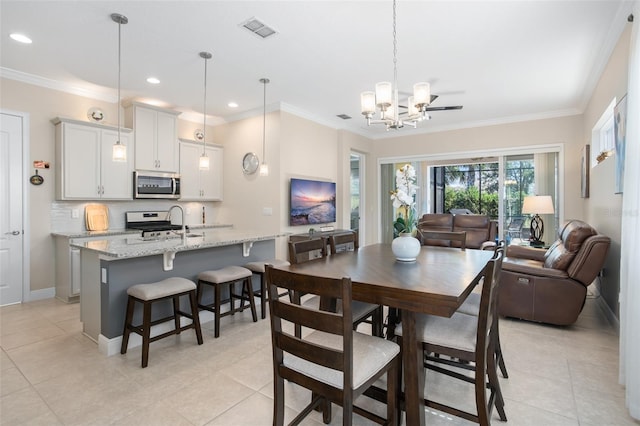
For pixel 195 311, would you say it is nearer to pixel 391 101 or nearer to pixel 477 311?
pixel 477 311

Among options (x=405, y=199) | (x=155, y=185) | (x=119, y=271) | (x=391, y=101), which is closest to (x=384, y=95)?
(x=391, y=101)

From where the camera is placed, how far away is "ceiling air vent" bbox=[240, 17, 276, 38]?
9.60 feet

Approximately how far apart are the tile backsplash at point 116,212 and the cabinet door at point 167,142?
2.20ft

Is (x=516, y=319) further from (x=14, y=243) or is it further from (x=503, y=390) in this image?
(x=14, y=243)

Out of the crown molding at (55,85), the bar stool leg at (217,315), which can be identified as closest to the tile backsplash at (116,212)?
the crown molding at (55,85)

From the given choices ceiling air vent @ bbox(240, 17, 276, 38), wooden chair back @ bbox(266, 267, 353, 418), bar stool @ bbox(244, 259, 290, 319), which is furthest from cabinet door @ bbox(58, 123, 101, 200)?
wooden chair back @ bbox(266, 267, 353, 418)

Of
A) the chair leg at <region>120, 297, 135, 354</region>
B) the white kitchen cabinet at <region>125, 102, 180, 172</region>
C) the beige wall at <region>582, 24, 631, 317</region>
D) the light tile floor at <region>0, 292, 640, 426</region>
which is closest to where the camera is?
the light tile floor at <region>0, 292, 640, 426</region>

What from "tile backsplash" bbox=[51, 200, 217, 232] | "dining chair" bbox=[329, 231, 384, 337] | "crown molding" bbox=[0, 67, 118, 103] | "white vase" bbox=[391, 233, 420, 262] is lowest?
"dining chair" bbox=[329, 231, 384, 337]

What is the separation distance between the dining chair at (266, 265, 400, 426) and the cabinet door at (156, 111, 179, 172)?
15.0ft

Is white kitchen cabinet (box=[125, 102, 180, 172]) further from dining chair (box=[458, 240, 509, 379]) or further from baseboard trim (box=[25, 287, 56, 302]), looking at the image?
dining chair (box=[458, 240, 509, 379])

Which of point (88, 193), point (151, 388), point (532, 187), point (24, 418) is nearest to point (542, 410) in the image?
point (151, 388)

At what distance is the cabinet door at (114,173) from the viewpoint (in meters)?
4.69

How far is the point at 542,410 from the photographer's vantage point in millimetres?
2004

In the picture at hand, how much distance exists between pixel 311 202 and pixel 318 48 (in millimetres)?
2800
